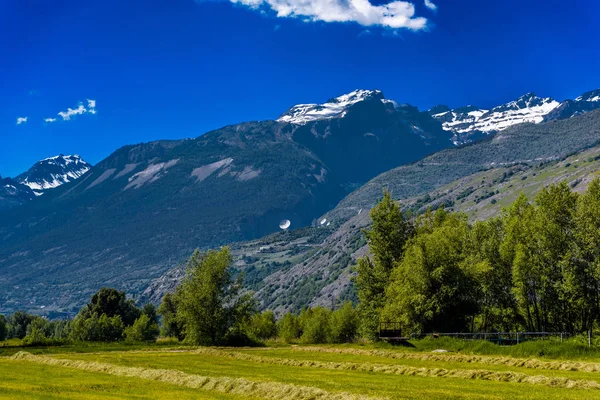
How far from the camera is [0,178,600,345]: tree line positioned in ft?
238

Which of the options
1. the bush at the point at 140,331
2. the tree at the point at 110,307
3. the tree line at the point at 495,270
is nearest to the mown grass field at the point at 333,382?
the tree line at the point at 495,270

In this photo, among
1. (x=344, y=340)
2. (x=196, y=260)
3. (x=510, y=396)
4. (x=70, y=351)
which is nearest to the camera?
(x=510, y=396)

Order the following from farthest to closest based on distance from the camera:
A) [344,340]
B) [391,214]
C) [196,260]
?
[344,340]
[196,260]
[391,214]

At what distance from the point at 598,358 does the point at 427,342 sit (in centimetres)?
2422

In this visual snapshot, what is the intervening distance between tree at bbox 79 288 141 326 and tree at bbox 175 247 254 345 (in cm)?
7651

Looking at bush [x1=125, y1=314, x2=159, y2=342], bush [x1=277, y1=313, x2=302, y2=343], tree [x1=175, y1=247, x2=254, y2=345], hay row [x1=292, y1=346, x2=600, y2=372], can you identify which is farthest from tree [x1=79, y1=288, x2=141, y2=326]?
hay row [x1=292, y1=346, x2=600, y2=372]

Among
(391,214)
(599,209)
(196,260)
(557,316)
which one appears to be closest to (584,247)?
(599,209)

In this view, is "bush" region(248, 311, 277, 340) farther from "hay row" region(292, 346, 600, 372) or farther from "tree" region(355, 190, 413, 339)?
"hay row" region(292, 346, 600, 372)

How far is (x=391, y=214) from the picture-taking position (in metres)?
97.2

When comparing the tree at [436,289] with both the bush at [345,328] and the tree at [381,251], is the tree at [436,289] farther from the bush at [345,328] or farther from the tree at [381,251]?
the bush at [345,328]

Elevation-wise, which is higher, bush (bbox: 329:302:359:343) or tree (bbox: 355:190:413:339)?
tree (bbox: 355:190:413:339)

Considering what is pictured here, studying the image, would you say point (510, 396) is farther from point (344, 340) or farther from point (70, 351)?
point (344, 340)

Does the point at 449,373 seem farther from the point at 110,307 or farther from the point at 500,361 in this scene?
the point at 110,307

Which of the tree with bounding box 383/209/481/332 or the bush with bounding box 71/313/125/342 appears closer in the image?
the tree with bounding box 383/209/481/332
